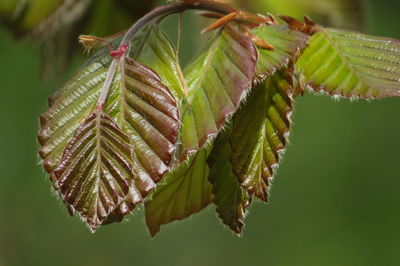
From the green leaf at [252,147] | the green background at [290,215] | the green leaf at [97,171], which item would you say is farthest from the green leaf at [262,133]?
the green background at [290,215]

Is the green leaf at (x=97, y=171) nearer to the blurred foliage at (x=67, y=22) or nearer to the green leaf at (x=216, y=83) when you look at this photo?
the green leaf at (x=216, y=83)

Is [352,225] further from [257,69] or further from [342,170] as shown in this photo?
[257,69]

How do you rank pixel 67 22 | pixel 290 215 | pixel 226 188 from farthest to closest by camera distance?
1. pixel 290 215
2. pixel 67 22
3. pixel 226 188

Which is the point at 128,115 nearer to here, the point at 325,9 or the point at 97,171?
the point at 97,171

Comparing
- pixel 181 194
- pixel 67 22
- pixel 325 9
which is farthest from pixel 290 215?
pixel 181 194

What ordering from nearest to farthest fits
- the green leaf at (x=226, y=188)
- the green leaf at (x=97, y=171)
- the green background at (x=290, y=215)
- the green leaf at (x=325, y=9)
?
1. the green leaf at (x=97, y=171)
2. the green leaf at (x=226, y=188)
3. the green leaf at (x=325, y=9)
4. the green background at (x=290, y=215)

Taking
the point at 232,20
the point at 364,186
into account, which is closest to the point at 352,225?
the point at 364,186
